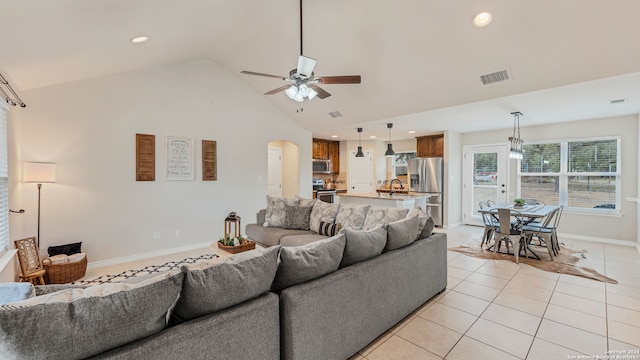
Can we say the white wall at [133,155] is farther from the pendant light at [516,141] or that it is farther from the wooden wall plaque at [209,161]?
the pendant light at [516,141]

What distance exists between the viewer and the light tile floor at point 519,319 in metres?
2.15

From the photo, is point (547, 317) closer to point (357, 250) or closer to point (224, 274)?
point (357, 250)

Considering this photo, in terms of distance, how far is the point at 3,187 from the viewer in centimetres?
298

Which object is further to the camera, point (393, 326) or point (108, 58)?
point (108, 58)

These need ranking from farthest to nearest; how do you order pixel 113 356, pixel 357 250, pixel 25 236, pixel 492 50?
1. pixel 25 236
2. pixel 492 50
3. pixel 357 250
4. pixel 113 356

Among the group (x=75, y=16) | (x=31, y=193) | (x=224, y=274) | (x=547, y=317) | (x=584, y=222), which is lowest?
(x=547, y=317)

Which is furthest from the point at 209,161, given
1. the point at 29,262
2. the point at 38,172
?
the point at 29,262

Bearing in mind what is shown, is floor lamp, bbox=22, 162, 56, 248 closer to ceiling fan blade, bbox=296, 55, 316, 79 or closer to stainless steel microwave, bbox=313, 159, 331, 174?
ceiling fan blade, bbox=296, 55, 316, 79

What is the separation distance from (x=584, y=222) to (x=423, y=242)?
16.6ft

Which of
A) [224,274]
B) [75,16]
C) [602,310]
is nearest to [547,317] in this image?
[602,310]

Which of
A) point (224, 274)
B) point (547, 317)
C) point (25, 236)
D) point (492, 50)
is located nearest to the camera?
point (224, 274)

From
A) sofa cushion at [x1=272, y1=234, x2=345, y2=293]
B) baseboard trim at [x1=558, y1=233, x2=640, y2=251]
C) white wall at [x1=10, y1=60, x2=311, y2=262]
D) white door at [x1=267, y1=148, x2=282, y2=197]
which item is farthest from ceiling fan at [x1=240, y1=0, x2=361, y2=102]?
baseboard trim at [x1=558, y1=233, x2=640, y2=251]

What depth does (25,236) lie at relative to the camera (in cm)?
363

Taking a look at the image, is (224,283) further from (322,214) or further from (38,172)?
(38,172)
